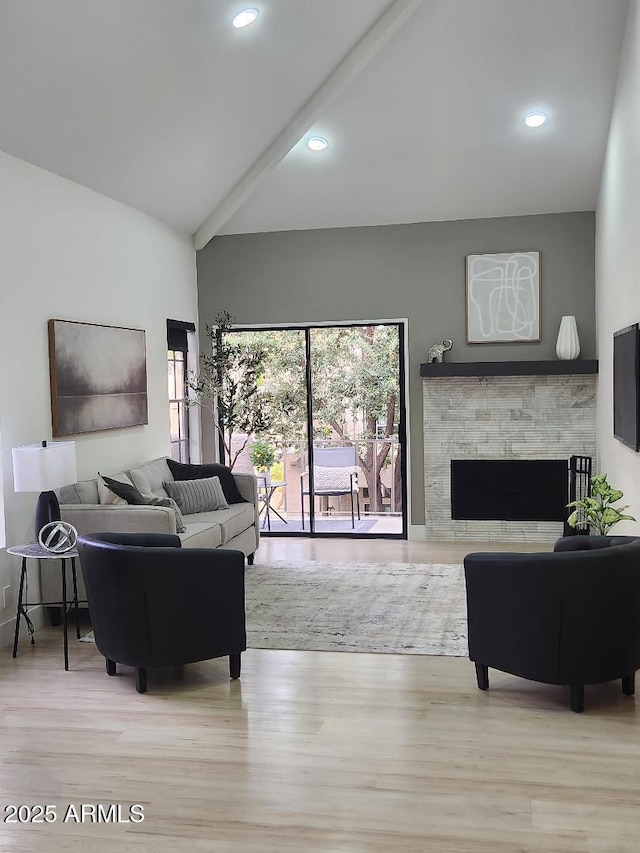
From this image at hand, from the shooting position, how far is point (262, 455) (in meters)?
8.55

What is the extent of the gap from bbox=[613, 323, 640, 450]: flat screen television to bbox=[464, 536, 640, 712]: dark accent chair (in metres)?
0.89

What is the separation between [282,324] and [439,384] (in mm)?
1648

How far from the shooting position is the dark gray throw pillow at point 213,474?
7.25 m

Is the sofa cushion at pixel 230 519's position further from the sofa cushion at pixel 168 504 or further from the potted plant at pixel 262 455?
the potted plant at pixel 262 455

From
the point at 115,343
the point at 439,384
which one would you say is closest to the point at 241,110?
the point at 115,343

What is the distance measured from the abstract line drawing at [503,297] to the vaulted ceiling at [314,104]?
0.46m

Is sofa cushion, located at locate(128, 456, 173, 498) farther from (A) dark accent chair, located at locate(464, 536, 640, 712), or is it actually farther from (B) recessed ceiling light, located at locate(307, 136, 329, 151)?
(A) dark accent chair, located at locate(464, 536, 640, 712)

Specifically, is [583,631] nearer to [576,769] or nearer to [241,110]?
[576,769]

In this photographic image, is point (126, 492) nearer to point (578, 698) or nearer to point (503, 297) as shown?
point (578, 698)

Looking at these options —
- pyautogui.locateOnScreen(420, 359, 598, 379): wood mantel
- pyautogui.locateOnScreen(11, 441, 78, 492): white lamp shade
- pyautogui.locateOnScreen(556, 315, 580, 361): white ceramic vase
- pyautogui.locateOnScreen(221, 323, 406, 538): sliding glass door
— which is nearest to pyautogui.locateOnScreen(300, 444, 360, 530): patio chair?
pyautogui.locateOnScreen(221, 323, 406, 538): sliding glass door

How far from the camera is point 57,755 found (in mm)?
3600

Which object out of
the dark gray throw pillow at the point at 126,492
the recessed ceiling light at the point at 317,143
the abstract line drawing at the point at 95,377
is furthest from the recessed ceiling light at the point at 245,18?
the dark gray throw pillow at the point at 126,492

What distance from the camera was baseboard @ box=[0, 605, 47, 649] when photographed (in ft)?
16.9

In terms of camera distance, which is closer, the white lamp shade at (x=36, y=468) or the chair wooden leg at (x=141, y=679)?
the chair wooden leg at (x=141, y=679)
